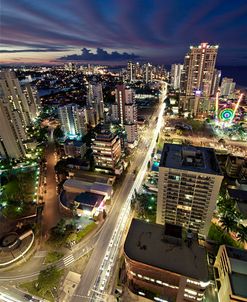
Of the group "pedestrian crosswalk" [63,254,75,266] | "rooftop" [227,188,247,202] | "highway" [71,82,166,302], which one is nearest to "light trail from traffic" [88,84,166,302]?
"highway" [71,82,166,302]

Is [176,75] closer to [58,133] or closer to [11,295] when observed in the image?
→ [58,133]

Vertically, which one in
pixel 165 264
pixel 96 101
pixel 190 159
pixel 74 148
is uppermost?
pixel 96 101

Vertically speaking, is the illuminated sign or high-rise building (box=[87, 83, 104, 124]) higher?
high-rise building (box=[87, 83, 104, 124])

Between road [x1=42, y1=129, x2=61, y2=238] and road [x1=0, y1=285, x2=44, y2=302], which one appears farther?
road [x1=42, y1=129, x2=61, y2=238]

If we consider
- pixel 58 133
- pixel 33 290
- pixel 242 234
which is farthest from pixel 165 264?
pixel 58 133

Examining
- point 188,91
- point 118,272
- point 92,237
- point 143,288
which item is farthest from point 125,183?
point 188,91

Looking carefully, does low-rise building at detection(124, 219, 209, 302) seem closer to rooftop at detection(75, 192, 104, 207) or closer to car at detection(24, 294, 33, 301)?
car at detection(24, 294, 33, 301)
